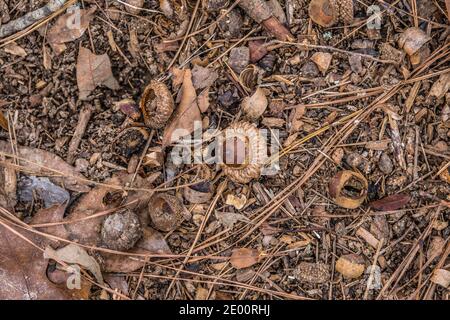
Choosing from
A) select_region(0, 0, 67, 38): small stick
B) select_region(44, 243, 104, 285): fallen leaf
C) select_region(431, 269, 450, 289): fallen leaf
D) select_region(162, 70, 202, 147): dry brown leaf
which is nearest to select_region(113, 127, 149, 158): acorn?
select_region(162, 70, 202, 147): dry brown leaf

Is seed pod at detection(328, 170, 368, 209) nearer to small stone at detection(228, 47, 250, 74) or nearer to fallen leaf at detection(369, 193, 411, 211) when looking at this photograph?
fallen leaf at detection(369, 193, 411, 211)

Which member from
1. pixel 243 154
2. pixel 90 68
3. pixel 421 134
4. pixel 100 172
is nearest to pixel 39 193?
pixel 100 172

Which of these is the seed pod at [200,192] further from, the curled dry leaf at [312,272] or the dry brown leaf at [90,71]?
the dry brown leaf at [90,71]

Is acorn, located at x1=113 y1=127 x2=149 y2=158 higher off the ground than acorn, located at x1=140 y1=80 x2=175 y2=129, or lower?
lower

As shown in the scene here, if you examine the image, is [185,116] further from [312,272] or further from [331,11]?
[312,272]

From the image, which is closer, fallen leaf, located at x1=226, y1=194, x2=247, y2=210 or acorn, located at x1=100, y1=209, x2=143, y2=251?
acorn, located at x1=100, y1=209, x2=143, y2=251

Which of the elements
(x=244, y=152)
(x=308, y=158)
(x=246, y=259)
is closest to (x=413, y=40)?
(x=308, y=158)

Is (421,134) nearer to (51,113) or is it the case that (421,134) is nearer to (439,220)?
(439,220)

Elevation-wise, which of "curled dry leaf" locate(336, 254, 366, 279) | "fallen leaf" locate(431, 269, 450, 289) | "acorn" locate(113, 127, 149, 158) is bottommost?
"fallen leaf" locate(431, 269, 450, 289)
